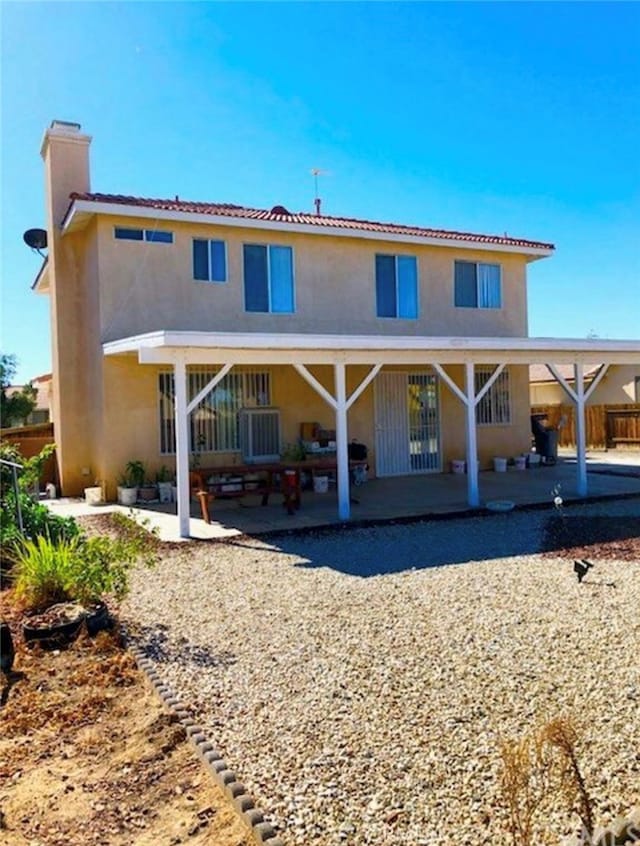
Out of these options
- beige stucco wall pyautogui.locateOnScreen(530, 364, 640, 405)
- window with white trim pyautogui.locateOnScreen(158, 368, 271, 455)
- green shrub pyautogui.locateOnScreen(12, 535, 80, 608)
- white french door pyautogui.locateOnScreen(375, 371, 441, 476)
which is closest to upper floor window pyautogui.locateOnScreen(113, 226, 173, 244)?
window with white trim pyautogui.locateOnScreen(158, 368, 271, 455)

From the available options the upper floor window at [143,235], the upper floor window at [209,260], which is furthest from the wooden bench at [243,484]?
the upper floor window at [143,235]

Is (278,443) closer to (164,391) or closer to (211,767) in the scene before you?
(164,391)

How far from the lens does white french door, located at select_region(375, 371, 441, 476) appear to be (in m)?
15.7

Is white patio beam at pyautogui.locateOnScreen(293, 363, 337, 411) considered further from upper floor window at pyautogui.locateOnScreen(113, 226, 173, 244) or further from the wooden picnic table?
upper floor window at pyautogui.locateOnScreen(113, 226, 173, 244)

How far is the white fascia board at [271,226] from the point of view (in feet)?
42.0

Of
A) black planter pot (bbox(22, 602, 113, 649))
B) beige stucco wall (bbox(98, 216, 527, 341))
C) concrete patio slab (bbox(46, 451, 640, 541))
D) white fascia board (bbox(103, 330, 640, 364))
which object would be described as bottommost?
black planter pot (bbox(22, 602, 113, 649))

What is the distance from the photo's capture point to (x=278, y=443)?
47.5 feet

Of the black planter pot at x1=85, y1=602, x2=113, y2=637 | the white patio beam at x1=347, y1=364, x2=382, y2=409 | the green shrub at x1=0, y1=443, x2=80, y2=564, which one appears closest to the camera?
the black planter pot at x1=85, y1=602, x2=113, y2=637

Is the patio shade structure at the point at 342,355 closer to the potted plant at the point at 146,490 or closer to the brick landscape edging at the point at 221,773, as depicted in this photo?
the potted plant at the point at 146,490

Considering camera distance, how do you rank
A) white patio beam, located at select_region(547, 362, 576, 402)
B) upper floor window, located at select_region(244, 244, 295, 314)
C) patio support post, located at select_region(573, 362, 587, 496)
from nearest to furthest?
white patio beam, located at select_region(547, 362, 576, 402) → patio support post, located at select_region(573, 362, 587, 496) → upper floor window, located at select_region(244, 244, 295, 314)

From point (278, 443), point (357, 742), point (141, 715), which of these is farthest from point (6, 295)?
point (357, 742)

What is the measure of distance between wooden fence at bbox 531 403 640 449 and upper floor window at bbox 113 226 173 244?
50.1ft

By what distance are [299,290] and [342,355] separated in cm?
441

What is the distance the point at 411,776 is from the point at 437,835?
0.44 meters
